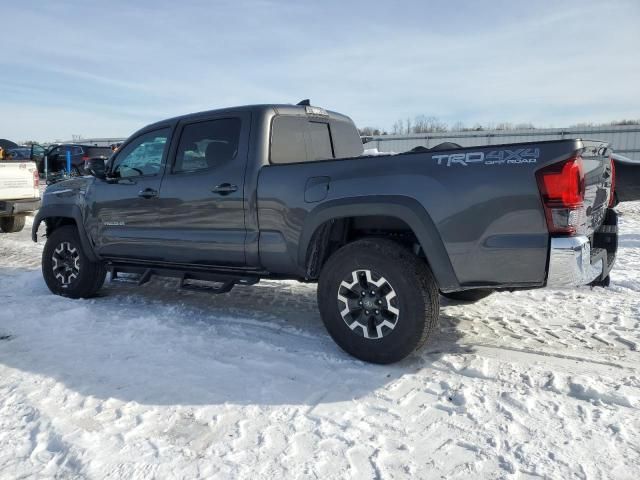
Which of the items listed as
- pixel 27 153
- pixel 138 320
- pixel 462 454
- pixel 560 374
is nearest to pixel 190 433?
pixel 462 454

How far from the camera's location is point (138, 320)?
4.61 meters

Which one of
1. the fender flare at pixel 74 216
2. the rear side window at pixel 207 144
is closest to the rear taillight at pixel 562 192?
the rear side window at pixel 207 144

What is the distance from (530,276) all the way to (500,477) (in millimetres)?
1247

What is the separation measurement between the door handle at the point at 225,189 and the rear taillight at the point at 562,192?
7.74ft

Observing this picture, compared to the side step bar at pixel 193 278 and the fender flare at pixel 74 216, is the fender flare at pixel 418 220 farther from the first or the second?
the fender flare at pixel 74 216

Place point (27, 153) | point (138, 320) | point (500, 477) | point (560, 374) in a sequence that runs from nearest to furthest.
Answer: point (500, 477)
point (560, 374)
point (138, 320)
point (27, 153)

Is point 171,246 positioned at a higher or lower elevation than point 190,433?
higher

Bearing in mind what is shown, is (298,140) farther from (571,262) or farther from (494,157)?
(571,262)

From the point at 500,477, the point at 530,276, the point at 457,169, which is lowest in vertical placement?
the point at 500,477

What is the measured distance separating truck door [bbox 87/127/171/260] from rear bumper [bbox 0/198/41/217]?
533 cm

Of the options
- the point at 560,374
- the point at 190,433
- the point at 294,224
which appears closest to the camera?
the point at 190,433

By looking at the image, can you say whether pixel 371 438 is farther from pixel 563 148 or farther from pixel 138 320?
pixel 138 320

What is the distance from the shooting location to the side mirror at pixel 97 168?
5.24 metres

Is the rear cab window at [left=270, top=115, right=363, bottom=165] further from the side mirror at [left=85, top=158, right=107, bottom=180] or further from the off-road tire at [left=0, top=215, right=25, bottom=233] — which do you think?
the off-road tire at [left=0, top=215, right=25, bottom=233]
